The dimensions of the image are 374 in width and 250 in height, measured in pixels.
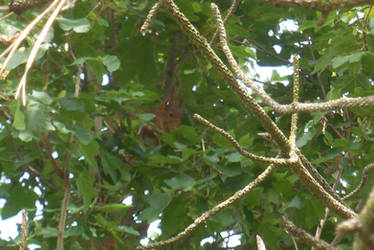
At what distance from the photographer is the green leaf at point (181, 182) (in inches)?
94.1

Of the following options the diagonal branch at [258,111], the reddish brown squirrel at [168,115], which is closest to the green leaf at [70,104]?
the reddish brown squirrel at [168,115]

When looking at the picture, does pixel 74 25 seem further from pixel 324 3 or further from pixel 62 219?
pixel 324 3

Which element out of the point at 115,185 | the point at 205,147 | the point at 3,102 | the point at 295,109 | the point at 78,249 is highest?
the point at 295,109

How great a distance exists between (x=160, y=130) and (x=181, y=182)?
16.8 inches

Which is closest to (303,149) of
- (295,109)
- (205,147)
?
(205,147)

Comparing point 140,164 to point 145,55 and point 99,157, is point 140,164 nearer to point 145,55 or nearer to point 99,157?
point 99,157

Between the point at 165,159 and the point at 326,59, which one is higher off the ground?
the point at 326,59

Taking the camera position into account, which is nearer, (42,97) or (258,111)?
(258,111)

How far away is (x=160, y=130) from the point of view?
2.80 meters

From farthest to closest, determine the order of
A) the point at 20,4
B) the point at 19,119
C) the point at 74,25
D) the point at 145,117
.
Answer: the point at 145,117 → the point at 74,25 → the point at 19,119 → the point at 20,4

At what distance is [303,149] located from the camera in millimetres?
2719

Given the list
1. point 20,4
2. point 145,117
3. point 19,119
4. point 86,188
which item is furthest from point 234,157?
point 20,4

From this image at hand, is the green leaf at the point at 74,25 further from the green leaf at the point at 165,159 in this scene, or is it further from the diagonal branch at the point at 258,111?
the diagonal branch at the point at 258,111

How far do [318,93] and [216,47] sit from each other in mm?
818
